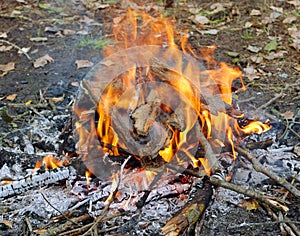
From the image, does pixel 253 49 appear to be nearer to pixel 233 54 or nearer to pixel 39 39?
pixel 233 54

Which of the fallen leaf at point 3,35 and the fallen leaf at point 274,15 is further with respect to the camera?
the fallen leaf at point 274,15

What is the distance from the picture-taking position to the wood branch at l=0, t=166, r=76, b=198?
2.90m

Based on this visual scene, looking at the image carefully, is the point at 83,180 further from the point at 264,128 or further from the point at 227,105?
the point at 264,128

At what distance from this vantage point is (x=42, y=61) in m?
4.51

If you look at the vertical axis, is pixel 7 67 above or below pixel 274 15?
below

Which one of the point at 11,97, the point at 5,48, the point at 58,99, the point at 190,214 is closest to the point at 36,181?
the point at 190,214

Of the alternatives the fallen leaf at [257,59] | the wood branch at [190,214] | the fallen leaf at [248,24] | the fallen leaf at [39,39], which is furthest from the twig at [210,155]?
the fallen leaf at [39,39]

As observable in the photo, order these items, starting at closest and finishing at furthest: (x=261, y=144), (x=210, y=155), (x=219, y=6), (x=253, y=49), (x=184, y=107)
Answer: (x=210, y=155)
(x=184, y=107)
(x=261, y=144)
(x=253, y=49)
(x=219, y=6)

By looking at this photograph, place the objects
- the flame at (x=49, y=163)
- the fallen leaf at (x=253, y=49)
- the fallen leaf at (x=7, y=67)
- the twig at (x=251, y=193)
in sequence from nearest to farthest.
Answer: the twig at (x=251, y=193), the flame at (x=49, y=163), the fallen leaf at (x=7, y=67), the fallen leaf at (x=253, y=49)

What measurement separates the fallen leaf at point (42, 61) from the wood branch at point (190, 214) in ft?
7.58

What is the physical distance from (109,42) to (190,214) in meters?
2.66

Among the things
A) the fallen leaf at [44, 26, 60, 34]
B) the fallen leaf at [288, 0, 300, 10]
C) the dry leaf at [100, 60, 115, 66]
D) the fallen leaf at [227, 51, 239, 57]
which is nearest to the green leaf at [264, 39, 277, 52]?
the fallen leaf at [227, 51, 239, 57]

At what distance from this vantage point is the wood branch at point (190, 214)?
2.57m

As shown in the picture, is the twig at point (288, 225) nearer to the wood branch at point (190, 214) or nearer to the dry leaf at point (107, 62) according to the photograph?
the wood branch at point (190, 214)
